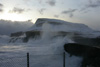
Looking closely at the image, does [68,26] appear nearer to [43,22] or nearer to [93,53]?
[43,22]

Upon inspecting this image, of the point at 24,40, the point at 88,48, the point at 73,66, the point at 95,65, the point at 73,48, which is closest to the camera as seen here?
the point at 95,65

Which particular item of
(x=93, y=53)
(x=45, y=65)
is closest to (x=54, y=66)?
(x=45, y=65)

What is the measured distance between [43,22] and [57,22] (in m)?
9.18

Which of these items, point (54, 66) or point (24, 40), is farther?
point (24, 40)

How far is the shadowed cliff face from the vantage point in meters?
7.09

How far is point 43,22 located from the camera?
90.1 meters

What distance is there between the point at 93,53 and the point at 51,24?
8013cm

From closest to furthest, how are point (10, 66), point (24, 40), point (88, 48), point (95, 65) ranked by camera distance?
point (95, 65) → point (10, 66) → point (88, 48) → point (24, 40)

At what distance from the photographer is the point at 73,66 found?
7883 mm

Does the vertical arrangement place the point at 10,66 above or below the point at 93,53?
below

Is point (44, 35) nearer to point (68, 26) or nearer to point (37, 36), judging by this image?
point (37, 36)

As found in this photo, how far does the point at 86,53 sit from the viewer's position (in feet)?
29.2

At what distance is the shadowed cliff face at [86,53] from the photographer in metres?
7.09

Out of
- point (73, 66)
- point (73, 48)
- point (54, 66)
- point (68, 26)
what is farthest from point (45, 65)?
point (68, 26)
